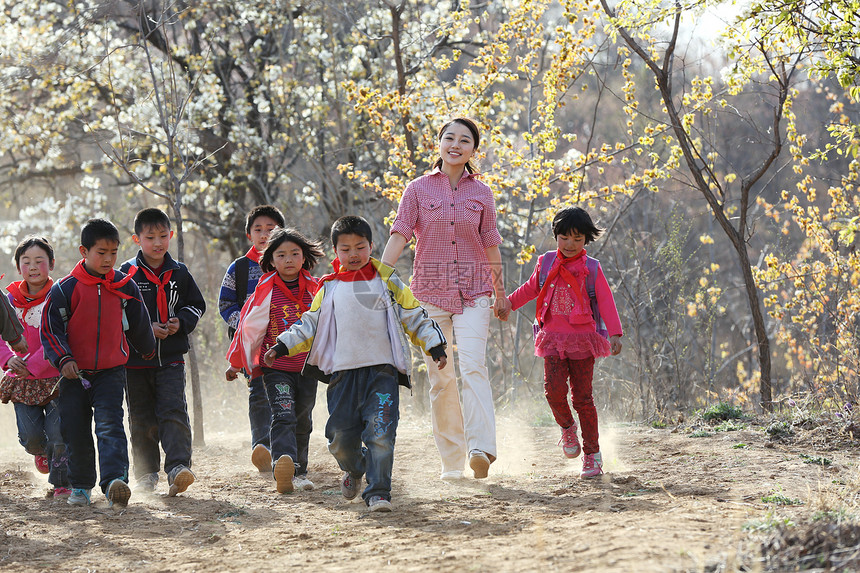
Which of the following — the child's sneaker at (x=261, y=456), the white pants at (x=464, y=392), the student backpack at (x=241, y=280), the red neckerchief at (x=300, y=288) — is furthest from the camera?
the student backpack at (x=241, y=280)

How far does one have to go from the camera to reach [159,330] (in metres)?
5.57

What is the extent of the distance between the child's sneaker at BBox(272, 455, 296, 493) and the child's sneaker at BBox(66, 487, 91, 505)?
108 centimetres

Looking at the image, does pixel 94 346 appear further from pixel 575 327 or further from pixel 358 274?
pixel 575 327

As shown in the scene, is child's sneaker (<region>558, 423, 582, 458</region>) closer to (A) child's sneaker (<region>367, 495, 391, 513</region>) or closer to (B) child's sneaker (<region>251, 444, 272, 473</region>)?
(A) child's sneaker (<region>367, 495, 391, 513</region>)

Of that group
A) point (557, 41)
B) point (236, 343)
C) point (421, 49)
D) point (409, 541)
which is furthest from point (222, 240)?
point (409, 541)

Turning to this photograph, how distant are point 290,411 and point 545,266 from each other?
1764 millimetres

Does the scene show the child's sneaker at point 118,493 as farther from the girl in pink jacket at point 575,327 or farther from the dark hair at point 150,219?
the girl in pink jacket at point 575,327

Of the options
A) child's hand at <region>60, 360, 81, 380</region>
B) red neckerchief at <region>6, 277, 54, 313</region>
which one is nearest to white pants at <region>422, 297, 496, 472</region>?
child's hand at <region>60, 360, 81, 380</region>

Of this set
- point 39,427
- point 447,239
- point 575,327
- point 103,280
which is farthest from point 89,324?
point 575,327

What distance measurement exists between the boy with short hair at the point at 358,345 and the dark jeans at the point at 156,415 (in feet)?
3.63

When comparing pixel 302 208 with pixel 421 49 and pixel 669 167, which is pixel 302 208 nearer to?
pixel 421 49

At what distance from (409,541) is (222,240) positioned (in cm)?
1152

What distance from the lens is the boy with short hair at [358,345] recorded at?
471 cm

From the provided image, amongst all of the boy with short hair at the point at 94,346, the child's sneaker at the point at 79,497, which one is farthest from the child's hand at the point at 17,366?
the child's sneaker at the point at 79,497
